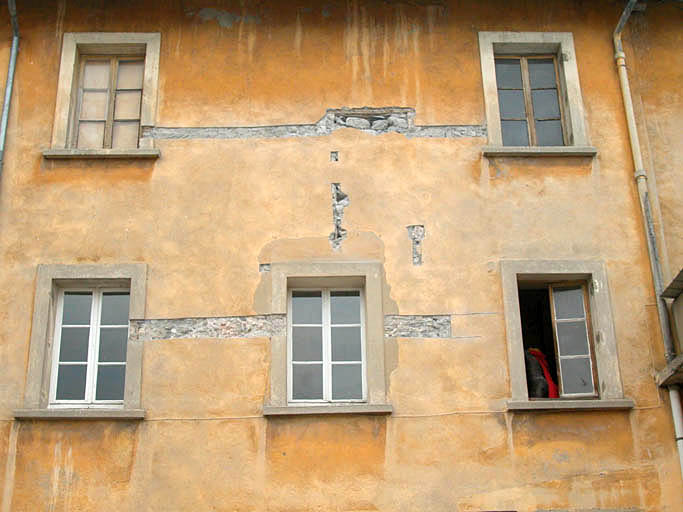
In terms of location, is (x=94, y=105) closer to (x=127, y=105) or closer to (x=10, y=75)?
(x=127, y=105)

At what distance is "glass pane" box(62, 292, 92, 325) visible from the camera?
1074 cm

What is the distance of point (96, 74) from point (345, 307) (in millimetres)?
4532

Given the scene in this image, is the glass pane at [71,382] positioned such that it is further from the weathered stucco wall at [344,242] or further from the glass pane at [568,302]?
the glass pane at [568,302]

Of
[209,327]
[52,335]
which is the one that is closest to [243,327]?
[209,327]

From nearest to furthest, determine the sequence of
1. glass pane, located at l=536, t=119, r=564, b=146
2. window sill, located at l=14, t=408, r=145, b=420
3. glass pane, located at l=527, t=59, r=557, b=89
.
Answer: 1. window sill, located at l=14, t=408, r=145, b=420
2. glass pane, located at l=536, t=119, r=564, b=146
3. glass pane, located at l=527, t=59, r=557, b=89

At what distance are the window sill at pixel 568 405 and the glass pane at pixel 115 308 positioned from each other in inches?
177

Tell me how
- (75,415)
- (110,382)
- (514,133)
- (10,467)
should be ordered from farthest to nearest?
1. (514,133)
2. (110,382)
3. (75,415)
4. (10,467)

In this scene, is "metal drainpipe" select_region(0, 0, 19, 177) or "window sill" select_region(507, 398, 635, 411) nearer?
"window sill" select_region(507, 398, 635, 411)

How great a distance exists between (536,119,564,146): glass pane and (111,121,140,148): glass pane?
Result: 5061mm

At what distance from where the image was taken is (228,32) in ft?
39.4

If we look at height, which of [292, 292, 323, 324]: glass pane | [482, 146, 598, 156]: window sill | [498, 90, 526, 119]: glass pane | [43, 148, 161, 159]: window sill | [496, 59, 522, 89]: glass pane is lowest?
[292, 292, 323, 324]: glass pane

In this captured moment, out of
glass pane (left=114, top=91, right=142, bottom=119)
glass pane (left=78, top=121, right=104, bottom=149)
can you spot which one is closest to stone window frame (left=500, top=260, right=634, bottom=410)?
glass pane (left=114, top=91, right=142, bottom=119)

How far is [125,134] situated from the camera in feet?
38.2

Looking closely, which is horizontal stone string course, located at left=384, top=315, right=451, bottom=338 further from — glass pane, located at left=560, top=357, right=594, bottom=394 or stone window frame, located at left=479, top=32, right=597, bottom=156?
stone window frame, located at left=479, top=32, right=597, bottom=156
